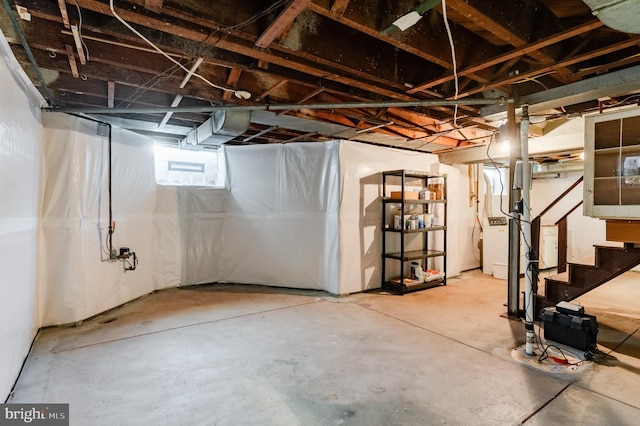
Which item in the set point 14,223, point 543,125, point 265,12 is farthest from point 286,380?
point 543,125

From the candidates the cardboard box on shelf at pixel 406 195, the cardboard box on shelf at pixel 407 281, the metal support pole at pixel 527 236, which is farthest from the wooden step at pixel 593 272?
the cardboard box on shelf at pixel 406 195

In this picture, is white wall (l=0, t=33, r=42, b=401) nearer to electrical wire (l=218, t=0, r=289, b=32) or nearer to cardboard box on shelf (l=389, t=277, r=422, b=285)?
electrical wire (l=218, t=0, r=289, b=32)

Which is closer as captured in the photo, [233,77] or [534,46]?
[534,46]

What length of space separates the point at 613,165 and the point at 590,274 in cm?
107

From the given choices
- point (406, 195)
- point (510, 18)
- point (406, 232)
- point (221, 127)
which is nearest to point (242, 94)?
point (221, 127)

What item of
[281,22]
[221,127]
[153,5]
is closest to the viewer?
[153,5]

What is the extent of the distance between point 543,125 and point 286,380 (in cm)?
459

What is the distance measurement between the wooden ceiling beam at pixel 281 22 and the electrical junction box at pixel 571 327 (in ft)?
10.5

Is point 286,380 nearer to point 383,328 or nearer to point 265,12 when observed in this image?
point 383,328

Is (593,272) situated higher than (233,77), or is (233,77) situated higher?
(233,77)

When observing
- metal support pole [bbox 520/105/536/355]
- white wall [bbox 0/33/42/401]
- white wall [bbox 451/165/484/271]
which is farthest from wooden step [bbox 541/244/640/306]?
white wall [bbox 0/33/42/401]

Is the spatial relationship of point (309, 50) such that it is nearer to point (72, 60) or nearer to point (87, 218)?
point (72, 60)

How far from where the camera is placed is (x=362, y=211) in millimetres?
4594

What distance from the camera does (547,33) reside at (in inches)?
83.9
